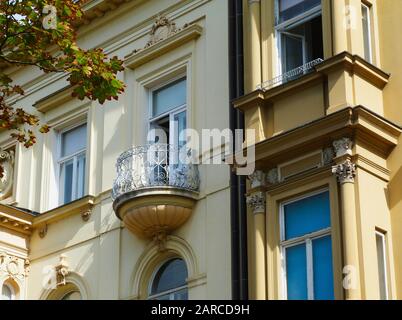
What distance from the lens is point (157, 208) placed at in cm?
2075

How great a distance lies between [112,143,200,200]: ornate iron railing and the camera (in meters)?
21.1

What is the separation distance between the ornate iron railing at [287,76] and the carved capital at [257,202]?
187cm

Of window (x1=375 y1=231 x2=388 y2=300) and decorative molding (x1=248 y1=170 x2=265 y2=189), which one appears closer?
window (x1=375 y1=231 x2=388 y2=300)

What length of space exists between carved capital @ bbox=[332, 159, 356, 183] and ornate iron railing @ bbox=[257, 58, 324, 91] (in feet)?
7.26

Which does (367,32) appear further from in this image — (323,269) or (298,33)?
(323,269)

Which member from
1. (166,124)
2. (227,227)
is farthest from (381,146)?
(166,124)

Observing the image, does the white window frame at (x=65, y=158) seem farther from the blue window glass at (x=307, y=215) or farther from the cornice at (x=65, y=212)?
the blue window glass at (x=307, y=215)

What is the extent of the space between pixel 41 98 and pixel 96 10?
2.48m

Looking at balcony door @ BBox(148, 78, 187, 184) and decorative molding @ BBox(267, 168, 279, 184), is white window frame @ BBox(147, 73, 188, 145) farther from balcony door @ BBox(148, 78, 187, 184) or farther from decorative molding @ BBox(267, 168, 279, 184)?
decorative molding @ BBox(267, 168, 279, 184)

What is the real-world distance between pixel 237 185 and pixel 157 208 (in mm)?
1602

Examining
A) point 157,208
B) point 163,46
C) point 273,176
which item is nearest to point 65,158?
point 163,46

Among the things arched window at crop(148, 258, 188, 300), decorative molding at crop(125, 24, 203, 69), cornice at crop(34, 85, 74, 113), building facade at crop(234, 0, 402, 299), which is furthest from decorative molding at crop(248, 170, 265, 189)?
cornice at crop(34, 85, 74, 113)

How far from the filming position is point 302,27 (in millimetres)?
20000

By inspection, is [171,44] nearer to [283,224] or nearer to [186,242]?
[186,242]
